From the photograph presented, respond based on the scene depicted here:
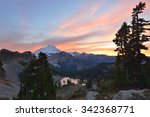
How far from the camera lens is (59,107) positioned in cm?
961

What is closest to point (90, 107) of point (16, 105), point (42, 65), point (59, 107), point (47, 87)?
point (59, 107)

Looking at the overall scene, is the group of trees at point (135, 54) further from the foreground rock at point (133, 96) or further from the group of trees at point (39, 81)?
the foreground rock at point (133, 96)

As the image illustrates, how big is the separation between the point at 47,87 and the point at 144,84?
16.2 m

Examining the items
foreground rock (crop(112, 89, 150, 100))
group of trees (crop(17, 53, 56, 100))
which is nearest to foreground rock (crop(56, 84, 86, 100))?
group of trees (crop(17, 53, 56, 100))

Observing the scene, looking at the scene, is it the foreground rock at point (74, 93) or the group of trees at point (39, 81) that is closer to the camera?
the foreground rock at point (74, 93)

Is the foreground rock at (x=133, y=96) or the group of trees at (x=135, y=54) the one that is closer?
the foreground rock at (x=133, y=96)

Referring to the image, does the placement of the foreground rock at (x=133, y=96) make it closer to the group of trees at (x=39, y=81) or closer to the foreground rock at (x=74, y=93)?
the foreground rock at (x=74, y=93)

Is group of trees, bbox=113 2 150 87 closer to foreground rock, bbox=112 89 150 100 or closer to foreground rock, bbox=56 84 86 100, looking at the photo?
foreground rock, bbox=56 84 86 100

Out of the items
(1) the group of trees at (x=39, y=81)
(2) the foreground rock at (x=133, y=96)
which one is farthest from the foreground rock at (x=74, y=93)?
(2) the foreground rock at (x=133, y=96)

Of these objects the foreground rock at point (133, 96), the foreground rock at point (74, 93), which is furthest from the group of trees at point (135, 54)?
the foreground rock at point (133, 96)

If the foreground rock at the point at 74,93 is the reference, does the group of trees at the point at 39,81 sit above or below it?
above

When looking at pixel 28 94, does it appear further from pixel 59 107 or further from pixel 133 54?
pixel 59 107

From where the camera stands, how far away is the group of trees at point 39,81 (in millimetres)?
49812

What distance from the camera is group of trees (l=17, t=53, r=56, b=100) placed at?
49.8 meters
